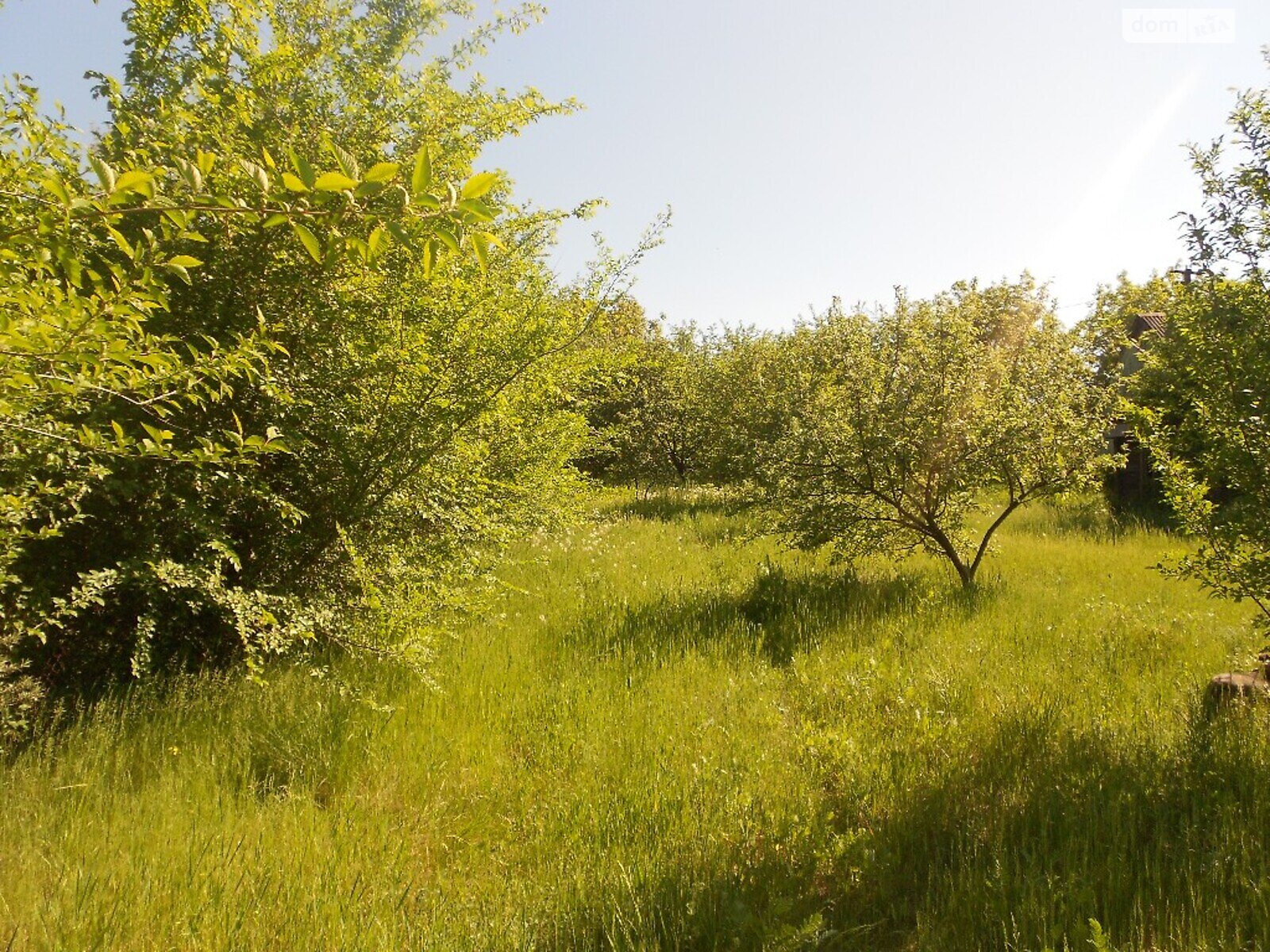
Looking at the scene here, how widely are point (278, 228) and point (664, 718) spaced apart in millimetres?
4381

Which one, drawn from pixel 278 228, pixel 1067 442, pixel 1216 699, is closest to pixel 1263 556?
pixel 1216 699

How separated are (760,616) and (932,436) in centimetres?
310

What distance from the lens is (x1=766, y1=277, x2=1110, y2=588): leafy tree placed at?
7.57m

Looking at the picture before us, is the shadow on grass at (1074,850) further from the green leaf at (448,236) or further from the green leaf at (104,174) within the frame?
the green leaf at (104,174)

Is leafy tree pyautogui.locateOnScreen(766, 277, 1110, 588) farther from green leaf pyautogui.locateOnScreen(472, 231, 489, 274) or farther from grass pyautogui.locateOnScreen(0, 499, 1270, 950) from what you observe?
green leaf pyautogui.locateOnScreen(472, 231, 489, 274)

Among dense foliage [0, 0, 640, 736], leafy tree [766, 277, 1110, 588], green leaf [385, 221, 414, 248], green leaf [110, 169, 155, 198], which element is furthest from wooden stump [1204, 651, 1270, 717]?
green leaf [110, 169, 155, 198]

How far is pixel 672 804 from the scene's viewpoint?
11.6 ft

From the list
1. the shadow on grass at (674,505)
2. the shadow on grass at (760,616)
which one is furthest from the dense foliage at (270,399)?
the shadow on grass at (674,505)

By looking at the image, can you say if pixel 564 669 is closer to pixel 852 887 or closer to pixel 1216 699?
pixel 852 887

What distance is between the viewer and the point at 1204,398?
4484mm

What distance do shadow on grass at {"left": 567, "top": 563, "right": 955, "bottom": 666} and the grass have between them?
10 cm

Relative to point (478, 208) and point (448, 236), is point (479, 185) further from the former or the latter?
point (448, 236)

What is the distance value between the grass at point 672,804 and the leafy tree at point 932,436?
2284 mm

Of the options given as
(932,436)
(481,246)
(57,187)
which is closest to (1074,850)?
(481,246)
